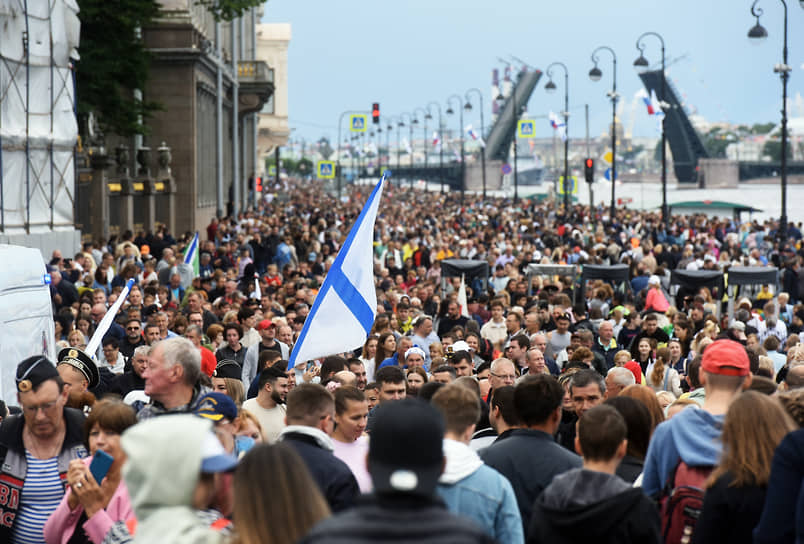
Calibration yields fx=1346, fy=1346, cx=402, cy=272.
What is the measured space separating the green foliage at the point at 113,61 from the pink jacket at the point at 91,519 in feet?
97.9

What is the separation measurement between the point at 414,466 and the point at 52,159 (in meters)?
25.0

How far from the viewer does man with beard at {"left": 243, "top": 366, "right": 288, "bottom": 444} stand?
881cm

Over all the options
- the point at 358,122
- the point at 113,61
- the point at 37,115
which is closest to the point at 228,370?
the point at 37,115

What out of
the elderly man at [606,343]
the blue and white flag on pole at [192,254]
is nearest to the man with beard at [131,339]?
the elderly man at [606,343]

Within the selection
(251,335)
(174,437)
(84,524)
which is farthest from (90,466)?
(251,335)

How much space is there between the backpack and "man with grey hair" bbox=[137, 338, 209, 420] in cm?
219

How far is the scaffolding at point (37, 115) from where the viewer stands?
25469mm

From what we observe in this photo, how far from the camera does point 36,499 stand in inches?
233

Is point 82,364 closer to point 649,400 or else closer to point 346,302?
point 346,302

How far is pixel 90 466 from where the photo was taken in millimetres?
5609

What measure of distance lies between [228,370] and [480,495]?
6.68m

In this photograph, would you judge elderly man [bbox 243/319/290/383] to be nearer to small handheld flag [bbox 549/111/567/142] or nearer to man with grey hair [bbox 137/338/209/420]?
man with grey hair [bbox 137/338/209/420]

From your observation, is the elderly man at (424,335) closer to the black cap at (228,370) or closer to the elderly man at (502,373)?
the black cap at (228,370)

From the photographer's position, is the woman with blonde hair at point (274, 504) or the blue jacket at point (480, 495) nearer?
the woman with blonde hair at point (274, 504)
